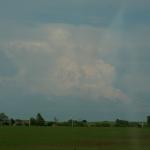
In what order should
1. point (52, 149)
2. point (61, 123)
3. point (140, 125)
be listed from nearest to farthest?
point (52, 149) < point (140, 125) < point (61, 123)

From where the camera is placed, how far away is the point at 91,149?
28719 millimetres

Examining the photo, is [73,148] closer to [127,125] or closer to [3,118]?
[127,125]

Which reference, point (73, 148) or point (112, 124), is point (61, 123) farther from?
point (73, 148)

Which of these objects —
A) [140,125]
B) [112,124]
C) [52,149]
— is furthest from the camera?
[112,124]

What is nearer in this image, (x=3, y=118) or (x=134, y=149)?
(x=134, y=149)

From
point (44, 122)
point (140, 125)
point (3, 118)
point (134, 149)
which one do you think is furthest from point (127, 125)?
point (134, 149)

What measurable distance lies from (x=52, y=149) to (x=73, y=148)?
4.98 feet

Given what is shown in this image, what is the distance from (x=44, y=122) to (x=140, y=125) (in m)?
18.5

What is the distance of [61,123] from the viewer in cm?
9356

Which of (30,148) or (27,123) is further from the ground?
(27,123)

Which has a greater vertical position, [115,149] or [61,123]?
[61,123]

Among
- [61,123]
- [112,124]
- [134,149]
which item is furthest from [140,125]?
[134,149]

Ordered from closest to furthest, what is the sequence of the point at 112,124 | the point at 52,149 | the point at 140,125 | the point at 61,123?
the point at 52,149
the point at 140,125
the point at 112,124
the point at 61,123

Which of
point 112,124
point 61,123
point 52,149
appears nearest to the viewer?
point 52,149
